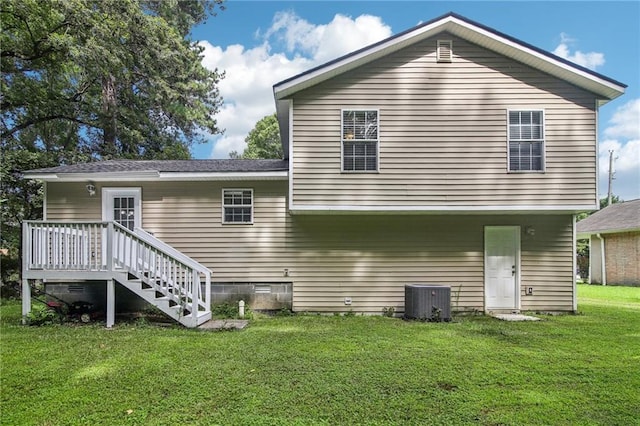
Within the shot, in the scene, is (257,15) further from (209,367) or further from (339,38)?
(209,367)

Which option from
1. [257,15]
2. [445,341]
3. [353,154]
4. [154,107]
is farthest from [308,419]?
[154,107]

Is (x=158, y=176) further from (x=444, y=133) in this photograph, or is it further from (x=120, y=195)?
(x=444, y=133)

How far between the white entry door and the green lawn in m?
1.75

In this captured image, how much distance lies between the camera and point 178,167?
352 inches

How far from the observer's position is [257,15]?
13.2 m

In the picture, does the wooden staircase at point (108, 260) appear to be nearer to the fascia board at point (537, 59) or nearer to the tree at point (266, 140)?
the fascia board at point (537, 59)

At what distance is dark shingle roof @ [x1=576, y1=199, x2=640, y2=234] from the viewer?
54.0ft

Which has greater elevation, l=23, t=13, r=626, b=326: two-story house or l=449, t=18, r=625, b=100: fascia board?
l=449, t=18, r=625, b=100: fascia board

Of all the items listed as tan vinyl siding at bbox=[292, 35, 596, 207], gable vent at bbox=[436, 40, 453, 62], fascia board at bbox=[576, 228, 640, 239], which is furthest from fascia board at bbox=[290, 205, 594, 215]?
fascia board at bbox=[576, 228, 640, 239]

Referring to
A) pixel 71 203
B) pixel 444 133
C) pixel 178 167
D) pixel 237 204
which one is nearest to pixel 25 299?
pixel 71 203

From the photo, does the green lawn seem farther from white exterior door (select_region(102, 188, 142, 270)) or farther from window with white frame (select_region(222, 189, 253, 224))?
window with white frame (select_region(222, 189, 253, 224))

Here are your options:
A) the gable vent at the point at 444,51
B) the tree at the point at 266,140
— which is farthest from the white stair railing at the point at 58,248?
the tree at the point at 266,140

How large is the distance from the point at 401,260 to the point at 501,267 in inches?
94.2

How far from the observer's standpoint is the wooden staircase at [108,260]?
6.98 m
